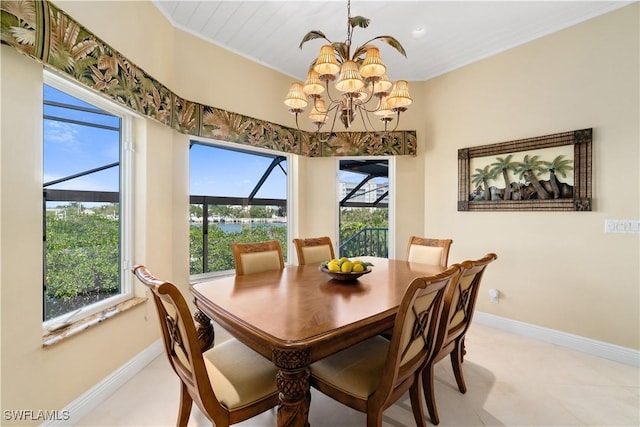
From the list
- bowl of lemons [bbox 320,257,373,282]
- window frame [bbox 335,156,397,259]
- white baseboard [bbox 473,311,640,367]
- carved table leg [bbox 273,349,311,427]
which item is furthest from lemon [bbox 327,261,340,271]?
white baseboard [bbox 473,311,640,367]

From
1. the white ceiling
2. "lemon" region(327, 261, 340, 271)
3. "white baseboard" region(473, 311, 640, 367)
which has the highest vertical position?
the white ceiling

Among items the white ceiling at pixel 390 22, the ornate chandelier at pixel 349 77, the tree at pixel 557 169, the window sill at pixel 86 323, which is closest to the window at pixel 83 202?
the window sill at pixel 86 323

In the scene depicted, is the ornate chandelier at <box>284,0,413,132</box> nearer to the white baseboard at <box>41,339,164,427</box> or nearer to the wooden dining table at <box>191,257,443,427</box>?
the wooden dining table at <box>191,257,443,427</box>

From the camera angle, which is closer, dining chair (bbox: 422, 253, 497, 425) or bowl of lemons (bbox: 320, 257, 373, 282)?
dining chair (bbox: 422, 253, 497, 425)

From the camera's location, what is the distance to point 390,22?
260 centimetres

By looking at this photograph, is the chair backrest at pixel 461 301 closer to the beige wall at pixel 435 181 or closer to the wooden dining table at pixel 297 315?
the wooden dining table at pixel 297 315

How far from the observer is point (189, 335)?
111 cm

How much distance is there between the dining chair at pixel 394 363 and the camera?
1194 millimetres

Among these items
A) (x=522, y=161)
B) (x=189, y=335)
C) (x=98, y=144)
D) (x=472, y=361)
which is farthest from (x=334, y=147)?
(x=189, y=335)

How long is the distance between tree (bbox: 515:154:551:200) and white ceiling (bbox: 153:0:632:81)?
1.25 m

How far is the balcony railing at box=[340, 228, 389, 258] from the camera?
152 inches

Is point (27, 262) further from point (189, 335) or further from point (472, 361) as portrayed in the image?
point (472, 361)

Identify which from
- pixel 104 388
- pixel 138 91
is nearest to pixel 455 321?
pixel 104 388

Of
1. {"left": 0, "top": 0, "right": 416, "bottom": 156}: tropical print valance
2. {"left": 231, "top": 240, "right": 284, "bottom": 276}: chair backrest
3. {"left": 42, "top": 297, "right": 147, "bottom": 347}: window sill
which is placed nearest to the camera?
{"left": 0, "top": 0, "right": 416, "bottom": 156}: tropical print valance
